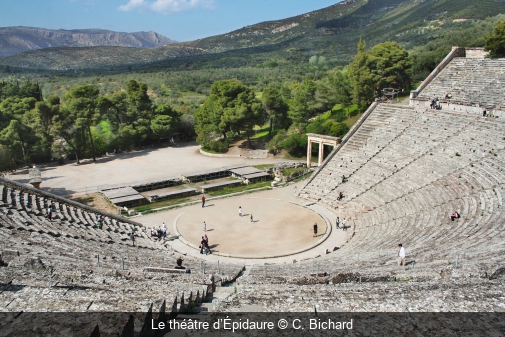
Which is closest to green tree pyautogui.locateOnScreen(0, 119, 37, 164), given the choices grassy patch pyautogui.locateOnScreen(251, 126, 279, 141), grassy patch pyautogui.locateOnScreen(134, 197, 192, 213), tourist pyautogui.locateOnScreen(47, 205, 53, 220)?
Answer: grassy patch pyautogui.locateOnScreen(134, 197, 192, 213)

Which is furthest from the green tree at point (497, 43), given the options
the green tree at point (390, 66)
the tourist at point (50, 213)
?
the tourist at point (50, 213)

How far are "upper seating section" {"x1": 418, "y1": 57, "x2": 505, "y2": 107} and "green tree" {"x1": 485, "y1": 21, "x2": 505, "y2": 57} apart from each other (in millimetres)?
3267

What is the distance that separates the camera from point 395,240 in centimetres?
1703

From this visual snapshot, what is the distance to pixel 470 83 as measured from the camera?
104ft

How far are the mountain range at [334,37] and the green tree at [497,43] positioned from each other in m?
48.6

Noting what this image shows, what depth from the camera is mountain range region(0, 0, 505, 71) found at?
317 ft

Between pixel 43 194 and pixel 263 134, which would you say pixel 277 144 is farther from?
pixel 43 194

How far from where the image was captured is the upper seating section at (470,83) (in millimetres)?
28922

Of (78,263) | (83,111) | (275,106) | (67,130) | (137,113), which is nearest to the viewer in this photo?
(78,263)

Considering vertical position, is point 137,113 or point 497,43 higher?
point 497,43

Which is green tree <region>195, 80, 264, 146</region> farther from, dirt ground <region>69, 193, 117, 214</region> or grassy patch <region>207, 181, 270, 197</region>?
dirt ground <region>69, 193, 117, 214</region>

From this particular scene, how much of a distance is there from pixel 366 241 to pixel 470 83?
66.7ft

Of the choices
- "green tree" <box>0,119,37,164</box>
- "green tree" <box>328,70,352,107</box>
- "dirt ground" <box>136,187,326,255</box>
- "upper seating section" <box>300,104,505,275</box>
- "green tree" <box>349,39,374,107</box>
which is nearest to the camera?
"upper seating section" <box>300,104,505,275</box>

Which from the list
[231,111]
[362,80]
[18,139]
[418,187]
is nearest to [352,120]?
[362,80]
